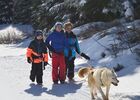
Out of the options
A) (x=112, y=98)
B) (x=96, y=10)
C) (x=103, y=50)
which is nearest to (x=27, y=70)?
(x=103, y=50)

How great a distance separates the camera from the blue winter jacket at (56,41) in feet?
37.0

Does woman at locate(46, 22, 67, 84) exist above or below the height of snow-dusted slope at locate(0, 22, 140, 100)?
A: above

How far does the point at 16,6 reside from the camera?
38.7 meters

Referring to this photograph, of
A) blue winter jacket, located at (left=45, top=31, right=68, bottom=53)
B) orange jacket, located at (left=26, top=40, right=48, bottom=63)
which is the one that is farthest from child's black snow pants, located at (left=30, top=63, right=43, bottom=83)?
blue winter jacket, located at (left=45, top=31, right=68, bottom=53)

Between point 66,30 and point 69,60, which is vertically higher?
point 66,30

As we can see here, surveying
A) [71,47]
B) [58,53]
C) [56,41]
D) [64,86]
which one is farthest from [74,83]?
[56,41]

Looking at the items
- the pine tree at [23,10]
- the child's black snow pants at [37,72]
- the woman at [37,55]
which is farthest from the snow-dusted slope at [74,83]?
the pine tree at [23,10]

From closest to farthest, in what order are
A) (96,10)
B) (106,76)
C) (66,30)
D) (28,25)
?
(106,76) < (66,30) < (96,10) < (28,25)

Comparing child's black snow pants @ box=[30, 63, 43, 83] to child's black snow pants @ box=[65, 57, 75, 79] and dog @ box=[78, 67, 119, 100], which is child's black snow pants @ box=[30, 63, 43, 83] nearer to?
child's black snow pants @ box=[65, 57, 75, 79]

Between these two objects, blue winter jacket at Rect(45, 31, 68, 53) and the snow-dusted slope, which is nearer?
the snow-dusted slope

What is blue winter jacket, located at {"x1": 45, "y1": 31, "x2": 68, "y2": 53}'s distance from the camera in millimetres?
11277

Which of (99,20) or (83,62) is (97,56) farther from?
(99,20)

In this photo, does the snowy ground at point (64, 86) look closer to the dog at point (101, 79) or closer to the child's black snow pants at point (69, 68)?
the child's black snow pants at point (69, 68)

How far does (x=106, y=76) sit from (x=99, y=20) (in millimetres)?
12616
